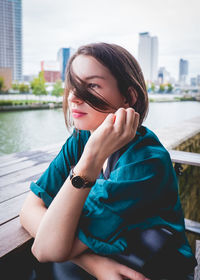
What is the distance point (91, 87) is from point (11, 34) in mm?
88240

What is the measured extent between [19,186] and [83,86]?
1220mm

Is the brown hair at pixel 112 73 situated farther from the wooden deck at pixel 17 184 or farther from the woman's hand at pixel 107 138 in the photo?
the wooden deck at pixel 17 184

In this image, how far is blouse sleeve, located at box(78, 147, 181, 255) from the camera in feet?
2.21

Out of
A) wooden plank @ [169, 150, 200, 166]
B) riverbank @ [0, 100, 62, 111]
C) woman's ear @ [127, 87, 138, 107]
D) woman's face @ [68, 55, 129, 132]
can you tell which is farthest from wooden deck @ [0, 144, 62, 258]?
riverbank @ [0, 100, 62, 111]

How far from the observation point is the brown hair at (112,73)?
80 cm

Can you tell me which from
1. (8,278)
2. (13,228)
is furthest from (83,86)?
(8,278)

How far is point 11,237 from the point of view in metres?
0.94

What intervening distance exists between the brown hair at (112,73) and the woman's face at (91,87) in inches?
0.6

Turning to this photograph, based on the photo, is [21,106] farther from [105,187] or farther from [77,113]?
[105,187]

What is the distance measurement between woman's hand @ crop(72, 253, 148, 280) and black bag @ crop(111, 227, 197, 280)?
0.6 inches

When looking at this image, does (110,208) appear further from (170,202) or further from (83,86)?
(83,86)

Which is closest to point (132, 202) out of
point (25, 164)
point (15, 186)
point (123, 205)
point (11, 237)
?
point (123, 205)

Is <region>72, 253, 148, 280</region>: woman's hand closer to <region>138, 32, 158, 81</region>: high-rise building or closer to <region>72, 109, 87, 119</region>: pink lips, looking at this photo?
<region>72, 109, 87, 119</region>: pink lips

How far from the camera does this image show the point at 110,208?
0.68m
